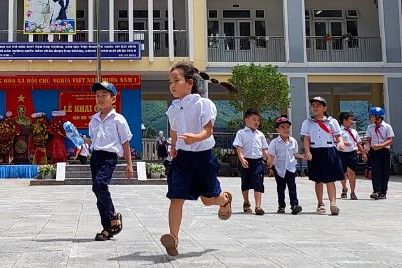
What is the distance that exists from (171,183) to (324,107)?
12.7 ft

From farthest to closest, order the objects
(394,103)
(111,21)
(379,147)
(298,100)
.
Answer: (394,103) → (298,100) → (111,21) → (379,147)

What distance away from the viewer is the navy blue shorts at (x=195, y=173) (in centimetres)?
426

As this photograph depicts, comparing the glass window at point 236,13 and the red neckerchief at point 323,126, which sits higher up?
the glass window at point 236,13

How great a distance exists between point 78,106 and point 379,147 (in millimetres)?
15824

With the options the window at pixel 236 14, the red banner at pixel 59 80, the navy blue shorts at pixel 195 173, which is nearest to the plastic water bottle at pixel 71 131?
the navy blue shorts at pixel 195 173

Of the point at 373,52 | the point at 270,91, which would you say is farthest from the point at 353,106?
the point at 270,91

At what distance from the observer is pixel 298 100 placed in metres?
23.0

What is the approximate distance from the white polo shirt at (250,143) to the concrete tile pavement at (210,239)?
87 centimetres

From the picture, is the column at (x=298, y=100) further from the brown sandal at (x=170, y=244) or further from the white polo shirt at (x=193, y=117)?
the brown sandal at (x=170, y=244)

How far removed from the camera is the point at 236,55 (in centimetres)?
2353

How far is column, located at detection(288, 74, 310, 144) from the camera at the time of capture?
2292 centimetres

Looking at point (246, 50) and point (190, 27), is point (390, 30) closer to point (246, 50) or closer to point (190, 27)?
point (246, 50)

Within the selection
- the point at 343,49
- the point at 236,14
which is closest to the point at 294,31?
the point at 343,49

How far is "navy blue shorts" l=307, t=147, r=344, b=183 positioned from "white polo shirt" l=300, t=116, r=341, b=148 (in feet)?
0.24
